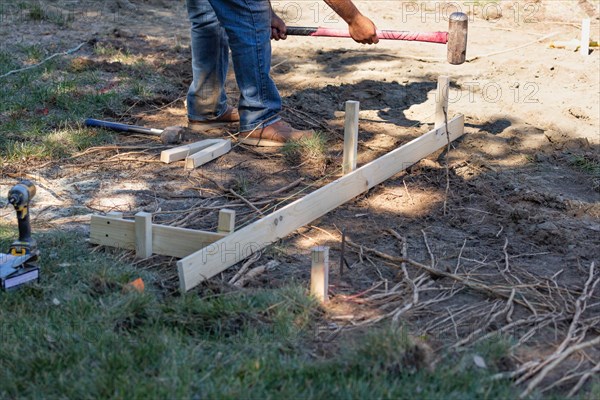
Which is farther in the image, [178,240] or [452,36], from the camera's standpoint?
[452,36]

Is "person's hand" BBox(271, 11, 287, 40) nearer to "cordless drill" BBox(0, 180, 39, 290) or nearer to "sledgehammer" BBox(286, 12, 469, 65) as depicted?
"sledgehammer" BBox(286, 12, 469, 65)

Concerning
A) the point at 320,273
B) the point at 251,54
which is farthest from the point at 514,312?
the point at 251,54

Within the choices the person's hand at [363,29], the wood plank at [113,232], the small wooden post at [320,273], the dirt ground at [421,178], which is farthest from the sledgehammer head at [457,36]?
the wood plank at [113,232]

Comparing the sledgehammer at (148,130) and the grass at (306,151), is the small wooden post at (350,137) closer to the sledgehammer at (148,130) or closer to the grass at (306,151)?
the grass at (306,151)

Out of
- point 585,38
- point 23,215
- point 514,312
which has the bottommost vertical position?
point 514,312

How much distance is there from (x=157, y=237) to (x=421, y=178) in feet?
6.15

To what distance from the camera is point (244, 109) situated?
533 centimetres

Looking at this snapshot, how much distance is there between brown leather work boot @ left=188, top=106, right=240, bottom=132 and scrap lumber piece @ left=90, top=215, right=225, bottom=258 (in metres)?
2.00

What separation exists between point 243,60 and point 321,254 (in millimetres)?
2260

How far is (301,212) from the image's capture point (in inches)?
161

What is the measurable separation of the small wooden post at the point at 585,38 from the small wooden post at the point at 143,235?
16.3 ft

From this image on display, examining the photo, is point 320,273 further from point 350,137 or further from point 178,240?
point 350,137

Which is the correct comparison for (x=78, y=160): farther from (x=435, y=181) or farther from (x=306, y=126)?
(x=435, y=181)

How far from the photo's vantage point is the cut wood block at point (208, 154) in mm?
4883
